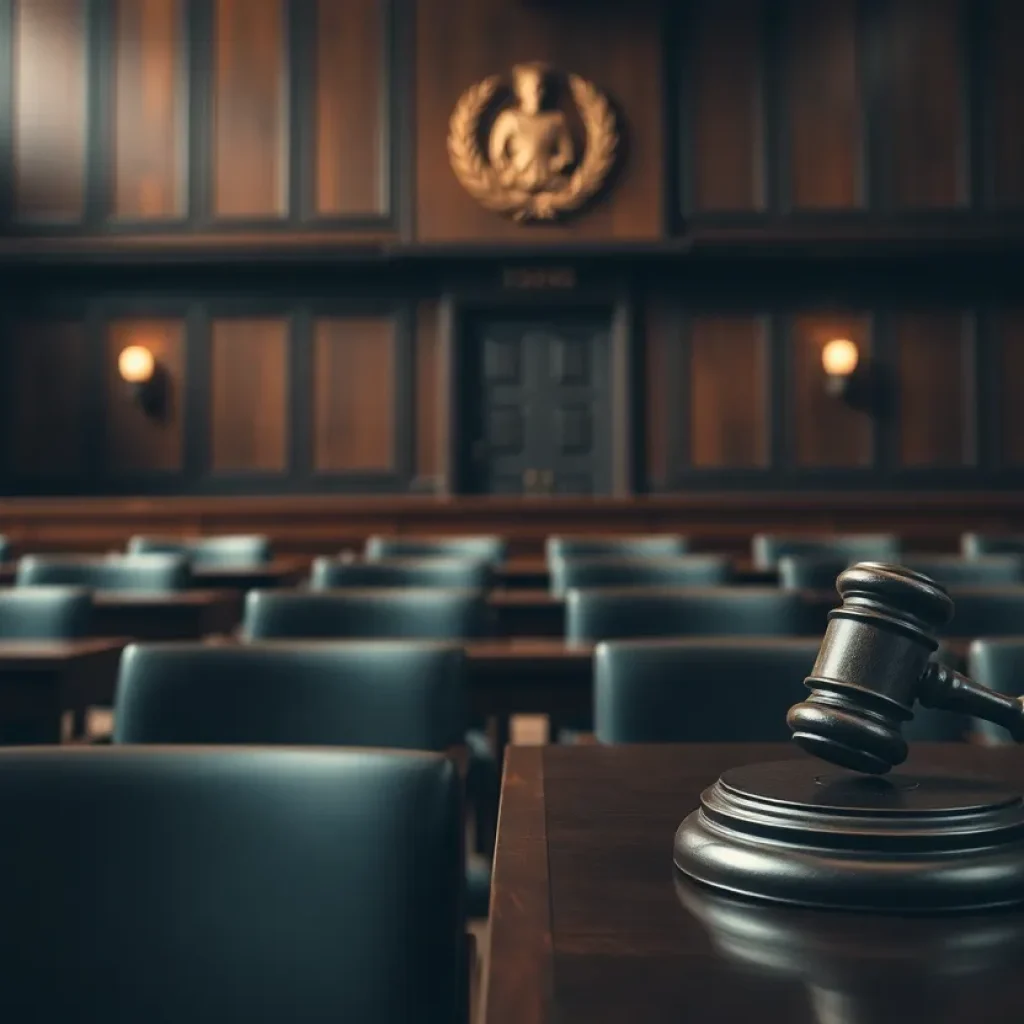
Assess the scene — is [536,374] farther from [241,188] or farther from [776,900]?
[776,900]

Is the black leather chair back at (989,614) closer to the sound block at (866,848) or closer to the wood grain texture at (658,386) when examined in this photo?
the sound block at (866,848)

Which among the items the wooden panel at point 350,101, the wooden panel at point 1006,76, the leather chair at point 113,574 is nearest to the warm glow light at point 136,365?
the wooden panel at point 350,101

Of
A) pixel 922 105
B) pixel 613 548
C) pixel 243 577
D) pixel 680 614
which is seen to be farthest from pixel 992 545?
pixel 922 105

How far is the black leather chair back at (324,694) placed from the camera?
5.29ft

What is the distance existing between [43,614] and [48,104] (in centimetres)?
698

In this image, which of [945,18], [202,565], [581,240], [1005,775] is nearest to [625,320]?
[581,240]

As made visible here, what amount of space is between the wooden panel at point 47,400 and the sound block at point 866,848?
843cm

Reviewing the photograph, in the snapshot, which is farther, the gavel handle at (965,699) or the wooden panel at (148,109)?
the wooden panel at (148,109)

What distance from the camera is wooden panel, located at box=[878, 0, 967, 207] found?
8508 mm

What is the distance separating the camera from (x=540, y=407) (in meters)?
8.73

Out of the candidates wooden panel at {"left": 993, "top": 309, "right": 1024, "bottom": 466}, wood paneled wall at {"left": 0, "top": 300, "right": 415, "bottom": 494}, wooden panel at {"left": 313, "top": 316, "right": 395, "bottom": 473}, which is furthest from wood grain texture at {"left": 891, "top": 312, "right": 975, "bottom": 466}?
wooden panel at {"left": 313, "top": 316, "right": 395, "bottom": 473}

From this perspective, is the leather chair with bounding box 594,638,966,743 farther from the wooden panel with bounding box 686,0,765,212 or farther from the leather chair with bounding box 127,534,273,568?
the wooden panel with bounding box 686,0,765,212

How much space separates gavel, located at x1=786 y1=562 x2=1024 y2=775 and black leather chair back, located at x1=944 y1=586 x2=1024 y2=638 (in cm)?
198

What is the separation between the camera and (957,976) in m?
0.63
